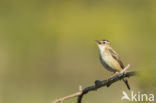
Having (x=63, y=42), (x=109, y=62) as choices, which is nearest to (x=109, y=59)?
(x=109, y=62)

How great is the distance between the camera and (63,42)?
52.3 ft

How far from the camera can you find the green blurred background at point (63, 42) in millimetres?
10859

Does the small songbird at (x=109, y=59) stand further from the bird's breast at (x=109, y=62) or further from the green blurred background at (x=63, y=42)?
the green blurred background at (x=63, y=42)

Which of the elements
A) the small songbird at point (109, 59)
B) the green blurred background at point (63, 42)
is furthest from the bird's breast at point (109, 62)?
the green blurred background at point (63, 42)

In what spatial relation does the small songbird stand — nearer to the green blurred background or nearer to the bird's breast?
the bird's breast

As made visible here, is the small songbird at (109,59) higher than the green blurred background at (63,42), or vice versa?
the green blurred background at (63,42)

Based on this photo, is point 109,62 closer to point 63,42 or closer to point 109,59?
point 109,59

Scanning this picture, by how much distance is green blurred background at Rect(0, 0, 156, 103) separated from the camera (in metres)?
10.9

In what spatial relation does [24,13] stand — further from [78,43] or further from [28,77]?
[28,77]

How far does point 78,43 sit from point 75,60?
225 cm

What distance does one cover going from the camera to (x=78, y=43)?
1617 cm

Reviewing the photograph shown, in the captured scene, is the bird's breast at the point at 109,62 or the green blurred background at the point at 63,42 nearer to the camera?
the bird's breast at the point at 109,62

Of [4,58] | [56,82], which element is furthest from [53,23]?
[56,82]

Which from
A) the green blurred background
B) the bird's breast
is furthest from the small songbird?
the green blurred background
